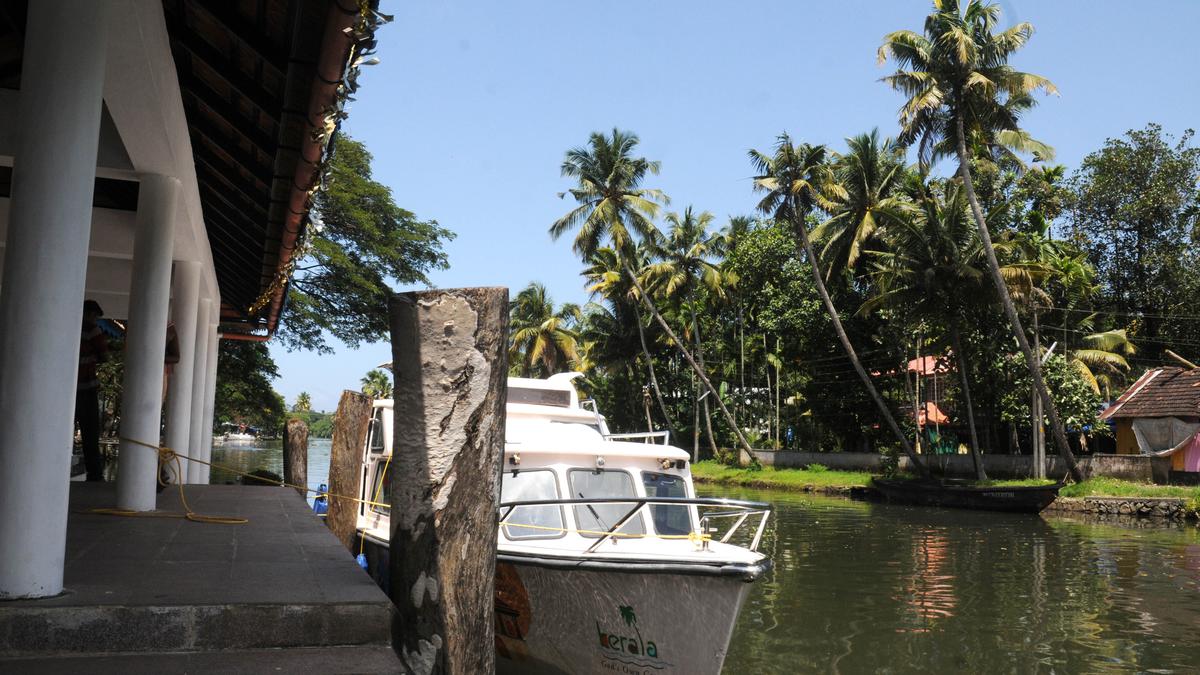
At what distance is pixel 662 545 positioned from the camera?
28.9 ft

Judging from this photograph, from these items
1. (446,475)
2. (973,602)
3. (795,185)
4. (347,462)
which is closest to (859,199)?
(795,185)

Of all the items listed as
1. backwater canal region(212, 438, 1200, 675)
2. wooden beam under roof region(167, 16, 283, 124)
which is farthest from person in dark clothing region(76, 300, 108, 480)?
backwater canal region(212, 438, 1200, 675)

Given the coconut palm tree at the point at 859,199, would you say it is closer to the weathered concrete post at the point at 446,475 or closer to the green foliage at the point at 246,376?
the green foliage at the point at 246,376

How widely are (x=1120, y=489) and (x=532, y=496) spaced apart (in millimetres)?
24352

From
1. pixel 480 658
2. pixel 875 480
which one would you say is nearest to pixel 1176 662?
pixel 480 658

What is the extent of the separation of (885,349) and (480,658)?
122 feet

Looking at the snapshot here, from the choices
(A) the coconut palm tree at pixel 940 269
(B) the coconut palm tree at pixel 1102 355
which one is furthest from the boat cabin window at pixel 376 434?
(B) the coconut palm tree at pixel 1102 355

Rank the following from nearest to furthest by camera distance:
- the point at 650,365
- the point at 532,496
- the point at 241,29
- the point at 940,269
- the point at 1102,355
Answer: the point at 241,29
the point at 532,496
the point at 940,269
the point at 1102,355
the point at 650,365

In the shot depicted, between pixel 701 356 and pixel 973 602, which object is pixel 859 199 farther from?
pixel 973 602

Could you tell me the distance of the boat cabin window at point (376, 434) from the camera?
11.4 m

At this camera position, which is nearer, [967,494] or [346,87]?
[346,87]

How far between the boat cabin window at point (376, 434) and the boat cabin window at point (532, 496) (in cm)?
259

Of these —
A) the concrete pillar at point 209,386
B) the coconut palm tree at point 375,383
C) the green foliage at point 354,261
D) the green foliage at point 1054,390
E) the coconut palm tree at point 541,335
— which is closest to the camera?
the concrete pillar at point 209,386

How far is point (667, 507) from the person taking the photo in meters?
9.45
